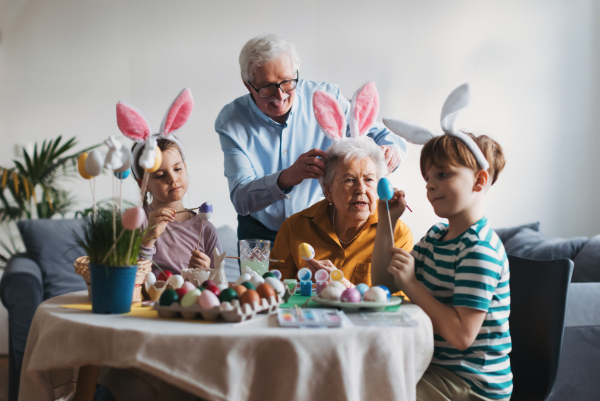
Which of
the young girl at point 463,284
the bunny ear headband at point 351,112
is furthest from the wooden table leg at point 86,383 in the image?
the bunny ear headband at point 351,112

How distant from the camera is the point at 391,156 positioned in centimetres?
210

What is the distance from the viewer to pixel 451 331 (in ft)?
4.17

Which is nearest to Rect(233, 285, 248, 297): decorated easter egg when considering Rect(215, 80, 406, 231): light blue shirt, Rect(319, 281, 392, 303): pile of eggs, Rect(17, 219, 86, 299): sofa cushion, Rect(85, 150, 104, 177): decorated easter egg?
Rect(319, 281, 392, 303): pile of eggs

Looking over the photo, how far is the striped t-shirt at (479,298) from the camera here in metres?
1.28

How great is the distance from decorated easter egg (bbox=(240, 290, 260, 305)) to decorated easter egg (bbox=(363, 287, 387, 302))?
29 cm

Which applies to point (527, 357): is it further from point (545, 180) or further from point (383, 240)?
point (545, 180)

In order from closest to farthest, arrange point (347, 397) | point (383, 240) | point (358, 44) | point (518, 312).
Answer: point (347, 397) → point (383, 240) → point (518, 312) → point (358, 44)

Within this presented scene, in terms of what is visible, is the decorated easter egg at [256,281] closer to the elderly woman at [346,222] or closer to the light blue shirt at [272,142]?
the elderly woman at [346,222]

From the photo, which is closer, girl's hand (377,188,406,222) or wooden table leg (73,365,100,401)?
wooden table leg (73,365,100,401)

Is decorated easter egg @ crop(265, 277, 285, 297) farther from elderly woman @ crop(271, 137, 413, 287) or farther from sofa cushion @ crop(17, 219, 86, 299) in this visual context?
sofa cushion @ crop(17, 219, 86, 299)

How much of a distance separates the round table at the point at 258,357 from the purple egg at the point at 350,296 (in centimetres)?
18

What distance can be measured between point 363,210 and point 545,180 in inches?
116

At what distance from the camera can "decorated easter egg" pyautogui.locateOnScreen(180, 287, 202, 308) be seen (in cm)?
116

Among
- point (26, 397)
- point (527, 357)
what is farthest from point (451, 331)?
point (26, 397)
